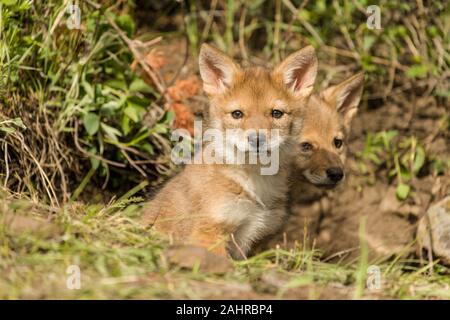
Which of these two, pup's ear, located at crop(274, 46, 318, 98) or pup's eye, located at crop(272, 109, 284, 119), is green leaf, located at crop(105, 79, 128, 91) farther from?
pup's eye, located at crop(272, 109, 284, 119)

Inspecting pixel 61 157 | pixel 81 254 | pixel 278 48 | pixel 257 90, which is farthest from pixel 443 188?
pixel 81 254

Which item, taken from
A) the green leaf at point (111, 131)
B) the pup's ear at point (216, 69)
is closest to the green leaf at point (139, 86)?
the green leaf at point (111, 131)

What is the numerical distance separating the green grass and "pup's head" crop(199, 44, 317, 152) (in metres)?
0.90

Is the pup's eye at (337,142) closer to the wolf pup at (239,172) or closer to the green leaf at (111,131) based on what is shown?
the wolf pup at (239,172)

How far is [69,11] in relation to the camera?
16.6 feet

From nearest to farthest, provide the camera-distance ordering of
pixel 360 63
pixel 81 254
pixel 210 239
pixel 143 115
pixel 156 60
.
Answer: pixel 81 254 → pixel 210 239 → pixel 143 115 → pixel 156 60 → pixel 360 63

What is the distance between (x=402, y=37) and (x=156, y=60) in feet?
7.87

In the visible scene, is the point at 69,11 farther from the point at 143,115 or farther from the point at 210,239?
the point at 210,239

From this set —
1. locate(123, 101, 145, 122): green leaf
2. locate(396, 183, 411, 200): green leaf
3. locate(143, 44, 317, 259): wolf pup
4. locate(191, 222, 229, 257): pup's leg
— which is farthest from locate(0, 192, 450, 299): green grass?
locate(396, 183, 411, 200): green leaf

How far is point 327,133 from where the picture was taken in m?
5.18

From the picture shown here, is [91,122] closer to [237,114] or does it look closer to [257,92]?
[237,114]

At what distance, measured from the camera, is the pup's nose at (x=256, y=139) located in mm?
4109

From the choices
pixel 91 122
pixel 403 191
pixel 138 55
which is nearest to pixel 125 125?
pixel 91 122

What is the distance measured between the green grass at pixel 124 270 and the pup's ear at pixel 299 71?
4.20 feet
